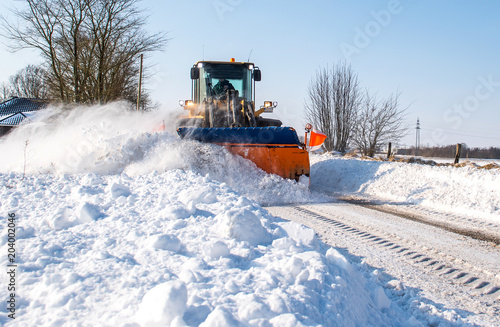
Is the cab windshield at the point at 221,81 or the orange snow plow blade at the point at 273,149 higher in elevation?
the cab windshield at the point at 221,81

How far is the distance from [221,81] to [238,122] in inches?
52.7

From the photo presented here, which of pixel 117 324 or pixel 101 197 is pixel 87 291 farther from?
pixel 101 197

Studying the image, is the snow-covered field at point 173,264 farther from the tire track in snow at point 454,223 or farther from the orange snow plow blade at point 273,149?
the orange snow plow blade at point 273,149

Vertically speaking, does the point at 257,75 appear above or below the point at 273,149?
above

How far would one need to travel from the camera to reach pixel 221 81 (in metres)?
9.02

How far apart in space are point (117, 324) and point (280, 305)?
76 centimetres

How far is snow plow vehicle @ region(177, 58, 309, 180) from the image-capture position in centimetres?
703

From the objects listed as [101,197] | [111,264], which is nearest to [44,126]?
[101,197]

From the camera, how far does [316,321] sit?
165 cm

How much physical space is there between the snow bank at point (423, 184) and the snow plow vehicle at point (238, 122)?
2061 mm

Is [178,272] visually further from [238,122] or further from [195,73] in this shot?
[195,73]

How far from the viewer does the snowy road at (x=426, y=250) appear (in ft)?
8.13

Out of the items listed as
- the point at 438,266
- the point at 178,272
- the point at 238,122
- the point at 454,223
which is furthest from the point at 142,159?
the point at 454,223

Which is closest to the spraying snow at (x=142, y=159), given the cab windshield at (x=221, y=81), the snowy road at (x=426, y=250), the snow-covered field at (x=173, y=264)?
the snow-covered field at (x=173, y=264)
